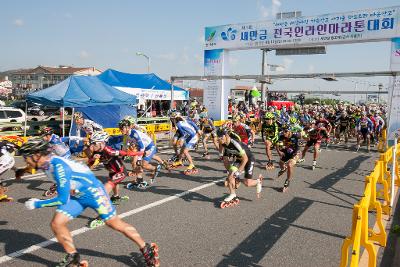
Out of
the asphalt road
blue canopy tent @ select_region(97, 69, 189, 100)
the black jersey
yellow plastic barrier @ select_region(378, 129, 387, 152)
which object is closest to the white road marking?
the asphalt road

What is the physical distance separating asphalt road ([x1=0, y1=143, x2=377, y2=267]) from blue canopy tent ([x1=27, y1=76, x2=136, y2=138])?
5.39 metres

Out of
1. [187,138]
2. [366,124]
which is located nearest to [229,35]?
[366,124]

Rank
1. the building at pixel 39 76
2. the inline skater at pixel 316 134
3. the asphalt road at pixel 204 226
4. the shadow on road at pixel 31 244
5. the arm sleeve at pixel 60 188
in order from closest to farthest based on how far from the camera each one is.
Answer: the arm sleeve at pixel 60 188
the shadow on road at pixel 31 244
the asphalt road at pixel 204 226
the inline skater at pixel 316 134
the building at pixel 39 76

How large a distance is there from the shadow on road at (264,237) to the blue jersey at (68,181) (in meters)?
2.02

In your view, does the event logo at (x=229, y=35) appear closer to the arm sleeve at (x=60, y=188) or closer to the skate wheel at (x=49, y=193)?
the skate wheel at (x=49, y=193)

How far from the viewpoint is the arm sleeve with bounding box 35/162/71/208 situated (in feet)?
→ 12.1

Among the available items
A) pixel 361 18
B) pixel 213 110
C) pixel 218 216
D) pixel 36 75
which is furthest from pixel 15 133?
pixel 36 75

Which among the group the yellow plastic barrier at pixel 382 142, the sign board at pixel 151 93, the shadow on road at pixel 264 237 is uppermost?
the sign board at pixel 151 93

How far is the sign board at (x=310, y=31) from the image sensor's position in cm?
1844

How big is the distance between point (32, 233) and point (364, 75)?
13489 millimetres

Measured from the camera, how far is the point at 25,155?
3.87m

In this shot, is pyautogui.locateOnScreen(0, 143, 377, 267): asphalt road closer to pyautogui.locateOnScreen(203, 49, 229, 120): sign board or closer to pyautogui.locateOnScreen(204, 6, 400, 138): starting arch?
pyautogui.locateOnScreen(204, 6, 400, 138): starting arch

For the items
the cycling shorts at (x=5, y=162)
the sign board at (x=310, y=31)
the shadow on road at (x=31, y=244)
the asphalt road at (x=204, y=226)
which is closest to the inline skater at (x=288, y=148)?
the asphalt road at (x=204, y=226)

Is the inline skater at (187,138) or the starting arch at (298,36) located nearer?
the inline skater at (187,138)
